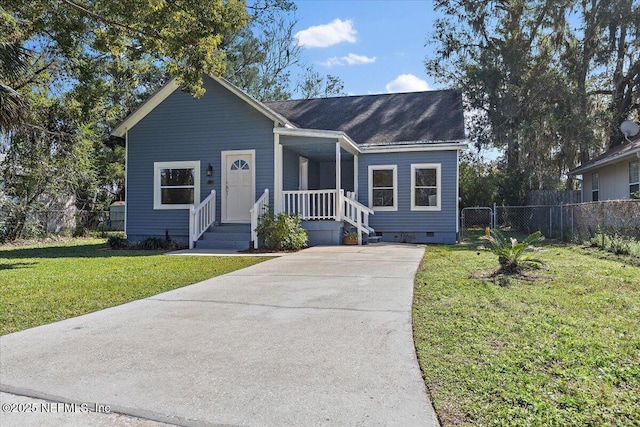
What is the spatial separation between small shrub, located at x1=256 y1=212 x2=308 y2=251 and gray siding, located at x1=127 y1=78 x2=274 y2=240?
5.49 feet

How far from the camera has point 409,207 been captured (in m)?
14.1

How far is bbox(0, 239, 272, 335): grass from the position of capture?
4.98 meters

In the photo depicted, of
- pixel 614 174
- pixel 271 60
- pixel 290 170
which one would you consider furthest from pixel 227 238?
pixel 271 60

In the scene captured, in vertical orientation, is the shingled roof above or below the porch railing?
above

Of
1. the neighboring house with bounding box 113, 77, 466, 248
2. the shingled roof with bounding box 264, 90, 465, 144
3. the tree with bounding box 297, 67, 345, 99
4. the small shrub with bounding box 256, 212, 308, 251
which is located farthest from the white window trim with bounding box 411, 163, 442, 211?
the tree with bounding box 297, 67, 345, 99

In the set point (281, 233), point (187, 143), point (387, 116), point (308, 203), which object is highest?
point (387, 116)

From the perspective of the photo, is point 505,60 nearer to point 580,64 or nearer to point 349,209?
point 580,64

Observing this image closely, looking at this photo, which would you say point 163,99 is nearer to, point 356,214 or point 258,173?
point 258,173

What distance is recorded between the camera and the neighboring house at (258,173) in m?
12.9

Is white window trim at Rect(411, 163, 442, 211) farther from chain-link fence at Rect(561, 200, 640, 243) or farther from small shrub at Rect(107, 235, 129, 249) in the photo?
small shrub at Rect(107, 235, 129, 249)

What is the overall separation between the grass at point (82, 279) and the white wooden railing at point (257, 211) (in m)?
2.18

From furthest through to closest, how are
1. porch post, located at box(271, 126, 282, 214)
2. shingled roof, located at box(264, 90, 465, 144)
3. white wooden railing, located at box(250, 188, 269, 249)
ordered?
shingled roof, located at box(264, 90, 465, 144), porch post, located at box(271, 126, 282, 214), white wooden railing, located at box(250, 188, 269, 249)

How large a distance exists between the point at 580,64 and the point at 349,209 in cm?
1471

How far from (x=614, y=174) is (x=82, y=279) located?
18.7 metres
